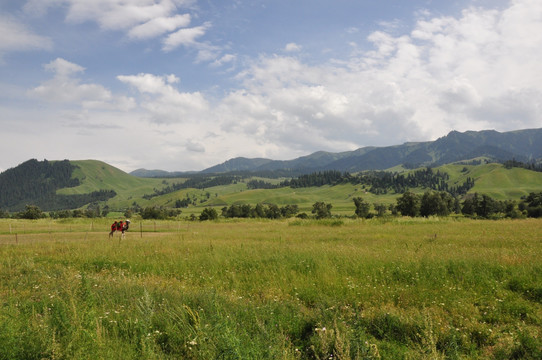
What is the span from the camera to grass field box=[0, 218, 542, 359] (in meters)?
5.54

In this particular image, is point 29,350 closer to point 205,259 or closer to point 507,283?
point 205,259

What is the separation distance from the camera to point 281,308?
7.74 metres

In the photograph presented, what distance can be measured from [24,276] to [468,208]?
114803 mm

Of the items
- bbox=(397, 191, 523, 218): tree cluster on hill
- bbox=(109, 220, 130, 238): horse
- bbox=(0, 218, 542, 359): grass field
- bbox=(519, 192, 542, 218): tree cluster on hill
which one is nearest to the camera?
bbox=(0, 218, 542, 359): grass field

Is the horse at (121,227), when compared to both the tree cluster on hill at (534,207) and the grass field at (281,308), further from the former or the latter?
the tree cluster on hill at (534,207)

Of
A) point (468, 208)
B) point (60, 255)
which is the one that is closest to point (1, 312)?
point (60, 255)

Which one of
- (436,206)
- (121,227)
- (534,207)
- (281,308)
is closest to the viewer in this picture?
(281,308)

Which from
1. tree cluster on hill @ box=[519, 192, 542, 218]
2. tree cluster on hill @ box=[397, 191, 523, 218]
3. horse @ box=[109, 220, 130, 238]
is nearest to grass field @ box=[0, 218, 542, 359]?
horse @ box=[109, 220, 130, 238]

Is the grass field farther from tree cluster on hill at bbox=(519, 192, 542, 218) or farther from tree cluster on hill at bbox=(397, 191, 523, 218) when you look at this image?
tree cluster on hill at bbox=(519, 192, 542, 218)

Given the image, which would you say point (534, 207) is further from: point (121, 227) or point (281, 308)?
point (281, 308)

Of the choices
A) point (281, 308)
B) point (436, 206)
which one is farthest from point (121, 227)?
point (436, 206)

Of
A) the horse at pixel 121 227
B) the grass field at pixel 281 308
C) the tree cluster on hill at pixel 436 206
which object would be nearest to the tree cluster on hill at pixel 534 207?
the tree cluster on hill at pixel 436 206

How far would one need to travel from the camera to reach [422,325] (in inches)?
265

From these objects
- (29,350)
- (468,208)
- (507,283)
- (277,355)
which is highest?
(29,350)
